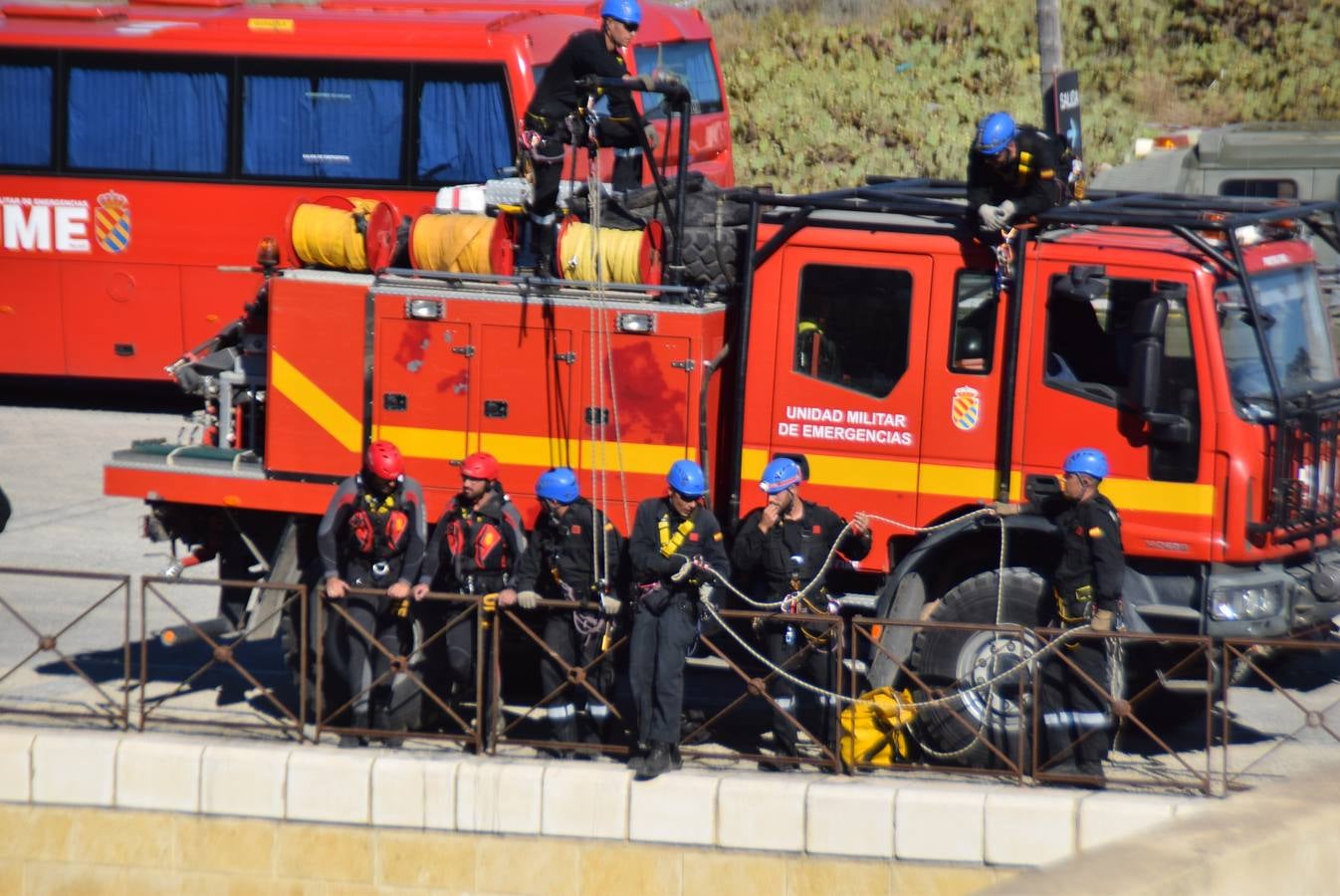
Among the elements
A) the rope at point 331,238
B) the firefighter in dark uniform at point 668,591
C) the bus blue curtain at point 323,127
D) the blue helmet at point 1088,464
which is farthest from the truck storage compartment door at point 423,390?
the bus blue curtain at point 323,127

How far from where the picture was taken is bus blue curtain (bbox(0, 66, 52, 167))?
59.4 feet

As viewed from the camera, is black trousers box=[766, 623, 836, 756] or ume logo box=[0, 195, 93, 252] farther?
ume logo box=[0, 195, 93, 252]

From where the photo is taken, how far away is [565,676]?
9.27m

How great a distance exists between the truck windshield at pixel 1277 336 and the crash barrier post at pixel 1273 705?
1318 mm

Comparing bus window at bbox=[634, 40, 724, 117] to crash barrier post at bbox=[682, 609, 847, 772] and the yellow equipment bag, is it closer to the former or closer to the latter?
crash barrier post at bbox=[682, 609, 847, 772]

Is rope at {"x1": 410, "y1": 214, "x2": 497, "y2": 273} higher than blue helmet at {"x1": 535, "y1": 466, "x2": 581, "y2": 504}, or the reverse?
rope at {"x1": 410, "y1": 214, "x2": 497, "y2": 273}

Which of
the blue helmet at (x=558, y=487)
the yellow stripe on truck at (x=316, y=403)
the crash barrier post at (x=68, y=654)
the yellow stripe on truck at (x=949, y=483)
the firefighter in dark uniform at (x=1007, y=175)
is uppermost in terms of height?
the firefighter in dark uniform at (x=1007, y=175)

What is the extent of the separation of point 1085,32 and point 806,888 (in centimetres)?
2270

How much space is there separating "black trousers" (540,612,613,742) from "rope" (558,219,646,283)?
6.86 feet

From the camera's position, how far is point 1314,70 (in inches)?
1037

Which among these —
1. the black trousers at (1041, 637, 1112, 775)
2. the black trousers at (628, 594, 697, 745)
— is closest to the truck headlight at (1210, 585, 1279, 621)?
the black trousers at (1041, 637, 1112, 775)

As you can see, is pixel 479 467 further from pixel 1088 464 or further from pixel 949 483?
pixel 1088 464

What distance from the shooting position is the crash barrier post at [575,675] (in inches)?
358

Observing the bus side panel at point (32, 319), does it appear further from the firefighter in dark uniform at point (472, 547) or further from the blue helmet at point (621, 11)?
the firefighter in dark uniform at point (472, 547)
